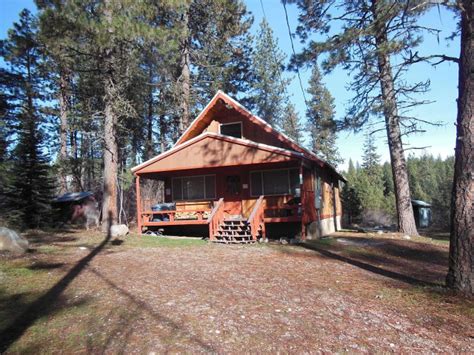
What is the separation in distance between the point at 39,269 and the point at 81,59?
12286mm

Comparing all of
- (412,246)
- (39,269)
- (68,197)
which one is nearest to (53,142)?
(68,197)

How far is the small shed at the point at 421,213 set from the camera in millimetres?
25917

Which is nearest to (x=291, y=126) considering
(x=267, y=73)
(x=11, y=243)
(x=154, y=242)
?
(x=267, y=73)

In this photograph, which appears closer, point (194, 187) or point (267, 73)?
point (194, 187)

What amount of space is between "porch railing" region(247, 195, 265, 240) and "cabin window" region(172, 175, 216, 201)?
133 inches

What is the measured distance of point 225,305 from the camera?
5.49 meters

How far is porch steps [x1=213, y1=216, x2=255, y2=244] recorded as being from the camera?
13165mm

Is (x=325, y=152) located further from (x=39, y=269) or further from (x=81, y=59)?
(x=39, y=269)

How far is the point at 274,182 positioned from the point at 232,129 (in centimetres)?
347

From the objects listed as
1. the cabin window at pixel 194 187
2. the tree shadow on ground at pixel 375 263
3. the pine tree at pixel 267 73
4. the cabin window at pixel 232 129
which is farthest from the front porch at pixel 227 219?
the pine tree at pixel 267 73

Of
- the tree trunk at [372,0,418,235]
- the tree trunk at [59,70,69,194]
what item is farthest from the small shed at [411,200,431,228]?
the tree trunk at [59,70,69,194]

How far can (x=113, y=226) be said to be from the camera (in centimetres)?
1470

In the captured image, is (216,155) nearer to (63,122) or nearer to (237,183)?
(237,183)

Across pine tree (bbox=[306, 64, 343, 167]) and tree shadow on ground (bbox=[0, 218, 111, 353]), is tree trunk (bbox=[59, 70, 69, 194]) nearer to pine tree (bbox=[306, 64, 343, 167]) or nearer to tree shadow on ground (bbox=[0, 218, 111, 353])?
tree shadow on ground (bbox=[0, 218, 111, 353])
